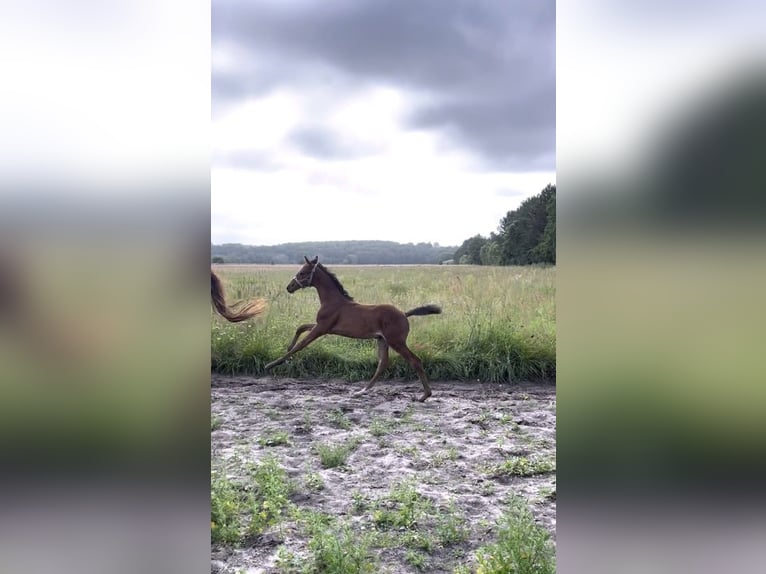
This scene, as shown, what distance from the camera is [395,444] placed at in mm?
3814

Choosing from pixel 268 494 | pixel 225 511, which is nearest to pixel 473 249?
pixel 268 494

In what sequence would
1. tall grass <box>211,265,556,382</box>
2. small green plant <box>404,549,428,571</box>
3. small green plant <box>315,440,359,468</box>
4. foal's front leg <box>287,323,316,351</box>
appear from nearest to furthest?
small green plant <box>404,549,428,571</box> → small green plant <box>315,440,359,468</box> → foal's front leg <box>287,323,316,351</box> → tall grass <box>211,265,556,382</box>

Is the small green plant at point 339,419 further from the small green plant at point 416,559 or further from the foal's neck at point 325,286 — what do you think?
the small green plant at point 416,559

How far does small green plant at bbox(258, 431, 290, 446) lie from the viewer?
3.81 m

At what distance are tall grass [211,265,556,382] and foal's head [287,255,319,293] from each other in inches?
34.8

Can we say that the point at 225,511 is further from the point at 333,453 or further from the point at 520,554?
the point at 520,554

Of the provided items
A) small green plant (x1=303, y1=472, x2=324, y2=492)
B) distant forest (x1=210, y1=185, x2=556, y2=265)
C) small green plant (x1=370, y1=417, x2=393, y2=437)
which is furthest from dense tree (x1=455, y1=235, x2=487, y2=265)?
small green plant (x1=303, y1=472, x2=324, y2=492)

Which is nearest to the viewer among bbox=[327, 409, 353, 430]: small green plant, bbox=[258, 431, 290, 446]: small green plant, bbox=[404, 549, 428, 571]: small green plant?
bbox=[404, 549, 428, 571]: small green plant

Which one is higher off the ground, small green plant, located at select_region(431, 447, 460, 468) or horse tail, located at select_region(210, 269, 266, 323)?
horse tail, located at select_region(210, 269, 266, 323)

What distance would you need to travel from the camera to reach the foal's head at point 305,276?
17.8 ft

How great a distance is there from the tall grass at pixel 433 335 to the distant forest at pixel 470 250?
27 cm

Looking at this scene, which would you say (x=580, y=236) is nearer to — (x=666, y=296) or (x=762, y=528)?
(x=666, y=296)

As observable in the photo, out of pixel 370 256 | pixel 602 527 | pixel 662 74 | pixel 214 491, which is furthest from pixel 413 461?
pixel 370 256

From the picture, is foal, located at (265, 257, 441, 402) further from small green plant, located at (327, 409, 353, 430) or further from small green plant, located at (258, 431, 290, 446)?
small green plant, located at (258, 431, 290, 446)
